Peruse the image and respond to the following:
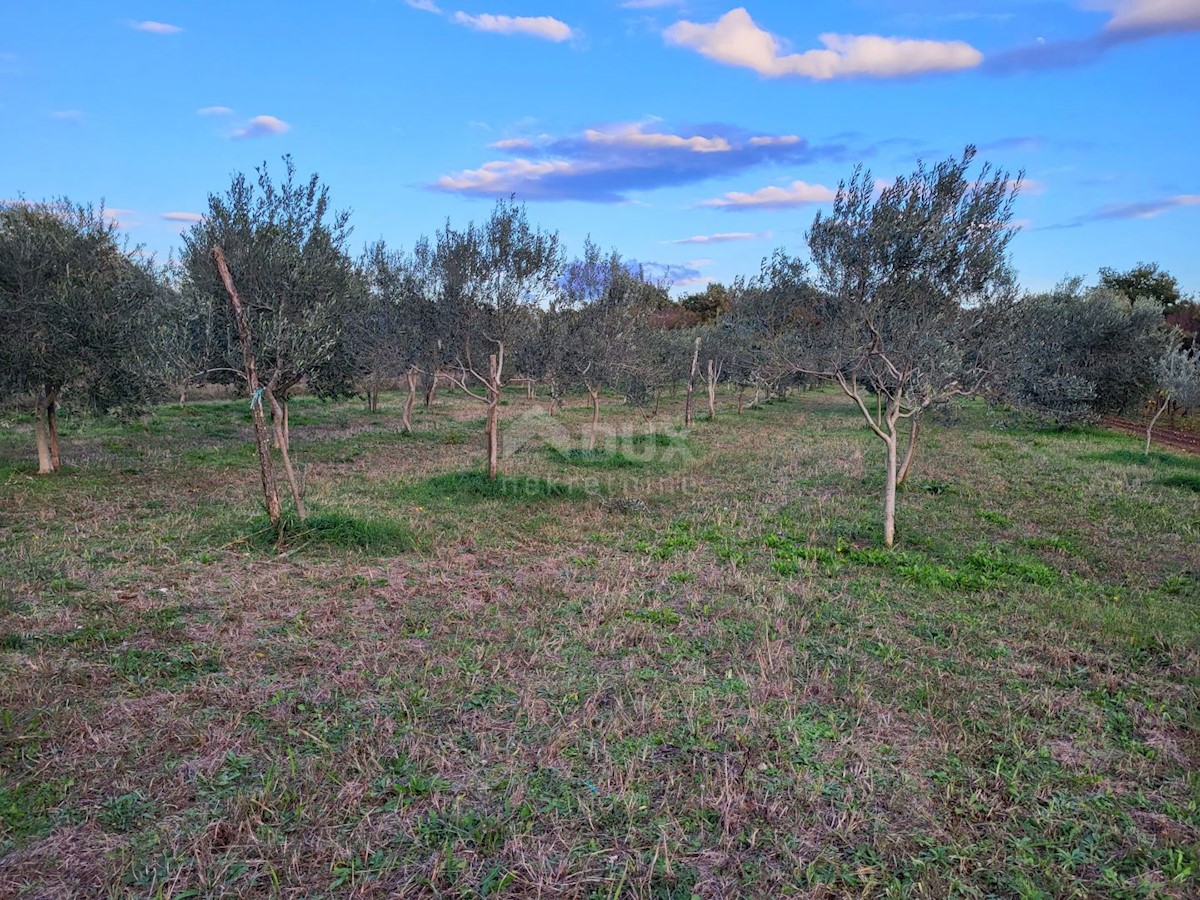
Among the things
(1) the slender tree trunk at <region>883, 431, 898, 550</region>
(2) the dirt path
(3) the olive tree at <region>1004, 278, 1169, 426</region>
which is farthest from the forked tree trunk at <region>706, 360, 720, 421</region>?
(1) the slender tree trunk at <region>883, 431, 898, 550</region>

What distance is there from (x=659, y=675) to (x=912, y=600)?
5148 millimetres

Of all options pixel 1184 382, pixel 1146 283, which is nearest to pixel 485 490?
pixel 1184 382

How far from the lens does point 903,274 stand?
41.9 ft

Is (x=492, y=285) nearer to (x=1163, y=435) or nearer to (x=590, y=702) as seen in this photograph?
(x=590, y=702)

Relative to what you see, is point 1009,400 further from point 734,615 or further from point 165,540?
point 165,540

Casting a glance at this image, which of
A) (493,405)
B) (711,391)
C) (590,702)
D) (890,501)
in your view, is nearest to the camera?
(590,702)

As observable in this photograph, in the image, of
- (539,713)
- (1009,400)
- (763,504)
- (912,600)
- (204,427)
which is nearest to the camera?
(539,713)

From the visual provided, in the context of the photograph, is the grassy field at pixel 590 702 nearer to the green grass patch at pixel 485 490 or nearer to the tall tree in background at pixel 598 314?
the green grass patch at pixel 485 490

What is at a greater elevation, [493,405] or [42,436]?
[493,405]

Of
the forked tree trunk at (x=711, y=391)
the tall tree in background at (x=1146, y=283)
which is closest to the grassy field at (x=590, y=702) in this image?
the forked tree trunk at (x=711, y=391)

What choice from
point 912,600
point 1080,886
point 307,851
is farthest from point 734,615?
point 307,851

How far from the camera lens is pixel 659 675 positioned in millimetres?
7656

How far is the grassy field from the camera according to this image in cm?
474

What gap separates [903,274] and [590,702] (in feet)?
34.1
